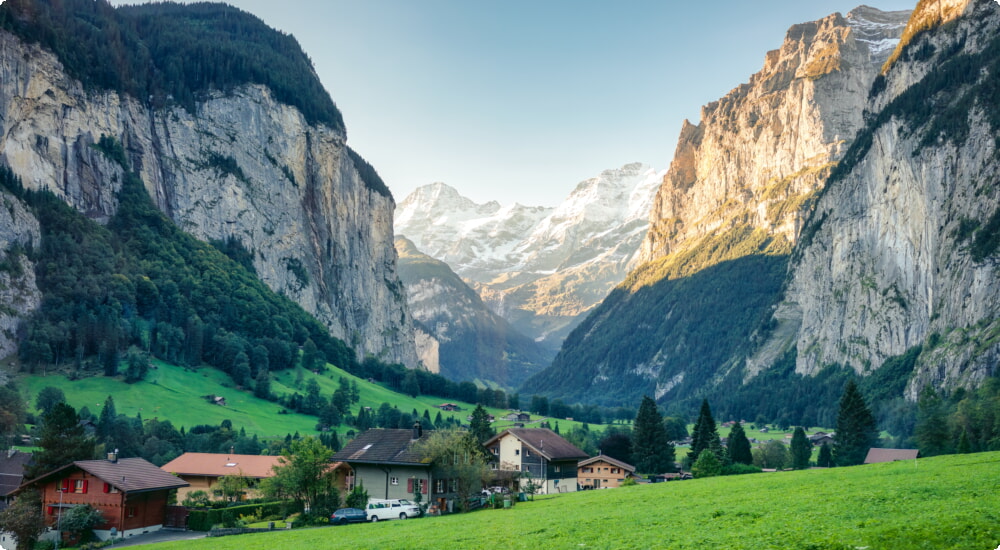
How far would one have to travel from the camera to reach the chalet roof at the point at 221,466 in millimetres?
84188

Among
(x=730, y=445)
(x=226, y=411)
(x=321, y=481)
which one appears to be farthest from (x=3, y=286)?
(x=730, y=445)

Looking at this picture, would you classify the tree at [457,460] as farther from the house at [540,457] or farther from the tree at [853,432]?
the tree at [853,432]

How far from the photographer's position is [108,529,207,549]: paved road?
55.5 m

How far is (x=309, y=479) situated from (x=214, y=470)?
107 ft

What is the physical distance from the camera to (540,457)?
88.1m

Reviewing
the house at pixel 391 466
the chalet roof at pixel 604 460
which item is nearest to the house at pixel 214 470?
the house at pixel 391 466

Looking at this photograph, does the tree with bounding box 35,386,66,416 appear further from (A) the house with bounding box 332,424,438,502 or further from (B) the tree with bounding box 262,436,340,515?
(B) the tree with bounding box 262,436,340,515

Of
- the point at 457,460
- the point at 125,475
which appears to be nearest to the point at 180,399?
the point at 125,475

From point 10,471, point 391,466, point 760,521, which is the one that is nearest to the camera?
point 760,521

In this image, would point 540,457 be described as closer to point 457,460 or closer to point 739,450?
point 457,460

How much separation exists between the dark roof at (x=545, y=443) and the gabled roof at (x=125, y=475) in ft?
127

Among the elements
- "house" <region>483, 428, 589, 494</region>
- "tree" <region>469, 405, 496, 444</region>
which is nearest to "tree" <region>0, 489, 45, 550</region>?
"house" <region>483, 428, 589, 494</region>

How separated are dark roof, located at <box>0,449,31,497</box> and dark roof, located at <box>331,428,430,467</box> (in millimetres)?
30482

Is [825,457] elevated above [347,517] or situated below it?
above
